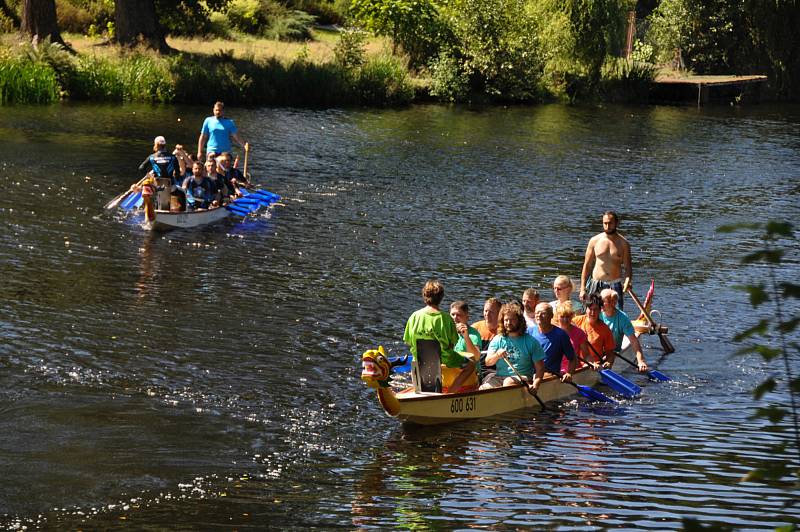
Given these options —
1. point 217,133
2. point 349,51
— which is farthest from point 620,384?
point 349,51

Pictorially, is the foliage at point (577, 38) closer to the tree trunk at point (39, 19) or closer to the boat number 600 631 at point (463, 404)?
the tree trunk at point (39, 19)

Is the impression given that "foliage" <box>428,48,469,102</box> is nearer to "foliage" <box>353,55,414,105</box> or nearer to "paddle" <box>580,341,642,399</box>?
"foliage" <box>353,55,414,105</box>

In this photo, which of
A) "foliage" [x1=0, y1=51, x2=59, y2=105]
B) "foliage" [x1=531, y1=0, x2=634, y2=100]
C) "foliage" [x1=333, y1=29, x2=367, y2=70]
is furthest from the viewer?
"foliage" [x1=531, y1=0, x2=634, y2=100]

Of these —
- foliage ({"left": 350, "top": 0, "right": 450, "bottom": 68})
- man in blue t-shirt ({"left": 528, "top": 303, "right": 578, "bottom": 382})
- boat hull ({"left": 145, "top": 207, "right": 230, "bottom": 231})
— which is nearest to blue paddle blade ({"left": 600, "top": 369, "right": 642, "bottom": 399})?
man in blue t-shirt ({"left": 528, "top": 303, "right": 578, "bottom": 382})

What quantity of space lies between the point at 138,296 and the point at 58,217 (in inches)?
250

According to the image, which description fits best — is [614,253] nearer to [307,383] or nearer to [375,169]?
[307,383]

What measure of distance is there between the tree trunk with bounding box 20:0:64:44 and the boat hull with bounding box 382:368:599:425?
113 ft

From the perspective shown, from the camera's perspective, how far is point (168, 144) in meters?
32.9

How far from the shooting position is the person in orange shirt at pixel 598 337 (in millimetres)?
15177

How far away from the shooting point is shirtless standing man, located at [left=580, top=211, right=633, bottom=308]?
53.9ft

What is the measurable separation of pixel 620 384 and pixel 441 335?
Result: 10.6ft

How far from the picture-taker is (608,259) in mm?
16547

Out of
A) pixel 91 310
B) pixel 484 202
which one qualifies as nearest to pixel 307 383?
pixel 91 310

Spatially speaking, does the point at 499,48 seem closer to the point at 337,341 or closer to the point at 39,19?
the point at 39,19
